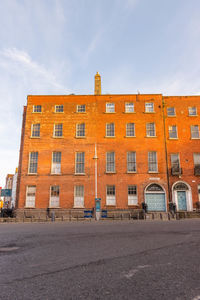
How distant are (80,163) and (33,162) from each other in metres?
5.55

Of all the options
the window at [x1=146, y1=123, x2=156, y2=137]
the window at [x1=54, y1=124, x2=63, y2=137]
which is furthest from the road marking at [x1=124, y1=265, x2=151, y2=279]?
the window at [x1=54, y1=124, x2=63, y2=137]

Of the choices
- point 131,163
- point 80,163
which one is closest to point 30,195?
point 80,163

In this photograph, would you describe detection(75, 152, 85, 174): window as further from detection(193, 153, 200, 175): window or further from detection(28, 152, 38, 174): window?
detection(193, 153, 200, 175): window

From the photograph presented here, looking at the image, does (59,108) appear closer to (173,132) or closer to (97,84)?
(97,84)

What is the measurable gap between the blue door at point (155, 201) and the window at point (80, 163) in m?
7.95

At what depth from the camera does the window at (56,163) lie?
2459 centimetres

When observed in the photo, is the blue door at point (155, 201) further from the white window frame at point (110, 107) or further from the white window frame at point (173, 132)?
the white window frame at point (110, 107)

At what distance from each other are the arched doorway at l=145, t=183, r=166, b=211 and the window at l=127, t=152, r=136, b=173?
270 centimetres

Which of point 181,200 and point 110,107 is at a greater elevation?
point 110,107

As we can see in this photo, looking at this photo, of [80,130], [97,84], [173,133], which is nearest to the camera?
[173,133]

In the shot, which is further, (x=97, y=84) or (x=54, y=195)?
(x=97, y=84)

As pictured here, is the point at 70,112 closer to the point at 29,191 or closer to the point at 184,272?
the point at 29,191

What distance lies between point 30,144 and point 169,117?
56.7 ft

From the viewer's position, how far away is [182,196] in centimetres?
2403
